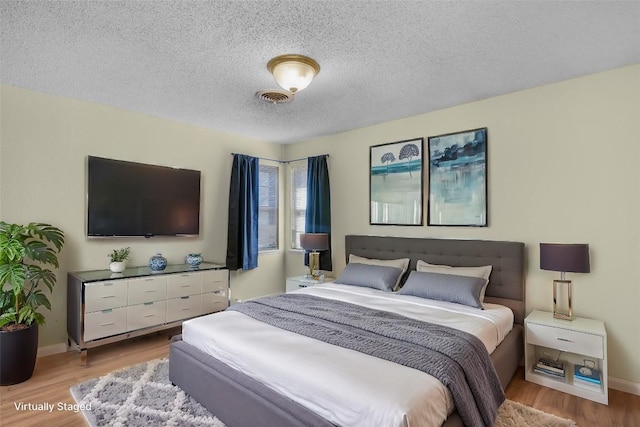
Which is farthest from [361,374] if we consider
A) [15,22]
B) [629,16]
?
[15,22]

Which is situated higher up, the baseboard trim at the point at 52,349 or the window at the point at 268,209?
the window at the point at 268,209

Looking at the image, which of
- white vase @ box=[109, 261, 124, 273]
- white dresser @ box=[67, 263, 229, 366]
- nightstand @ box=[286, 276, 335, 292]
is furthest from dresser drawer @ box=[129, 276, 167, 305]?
nightstand @ box=[286, 276, 335, 292]

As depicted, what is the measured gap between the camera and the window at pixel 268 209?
532 cm

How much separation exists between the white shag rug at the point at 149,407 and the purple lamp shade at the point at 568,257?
3.59 feet

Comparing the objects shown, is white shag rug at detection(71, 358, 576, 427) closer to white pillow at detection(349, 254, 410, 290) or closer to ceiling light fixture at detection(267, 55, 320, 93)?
white pillow at detection(349, 254, 410, 290)

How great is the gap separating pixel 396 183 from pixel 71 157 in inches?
139

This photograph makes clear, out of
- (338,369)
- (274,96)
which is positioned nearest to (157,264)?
(274,96)

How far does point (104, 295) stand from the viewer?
3.21 meters

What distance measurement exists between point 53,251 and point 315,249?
278cm

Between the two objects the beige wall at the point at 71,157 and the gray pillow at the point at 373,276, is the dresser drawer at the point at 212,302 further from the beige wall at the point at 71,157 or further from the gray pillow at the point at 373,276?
the gray pillow at the point at 373,276

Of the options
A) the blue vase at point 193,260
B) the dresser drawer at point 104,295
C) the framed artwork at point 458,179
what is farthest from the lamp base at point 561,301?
the dresser drawer at point 104,295

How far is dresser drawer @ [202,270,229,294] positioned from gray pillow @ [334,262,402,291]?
144 cm

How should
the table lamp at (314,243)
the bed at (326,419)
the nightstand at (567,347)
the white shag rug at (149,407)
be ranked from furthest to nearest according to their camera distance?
1. the table lamp at (314,243)
2. the nightstand at (567,347)
3. the white shag rug at (149,407)
4. the bed at (326,419)

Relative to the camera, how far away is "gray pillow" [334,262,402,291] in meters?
3.59
